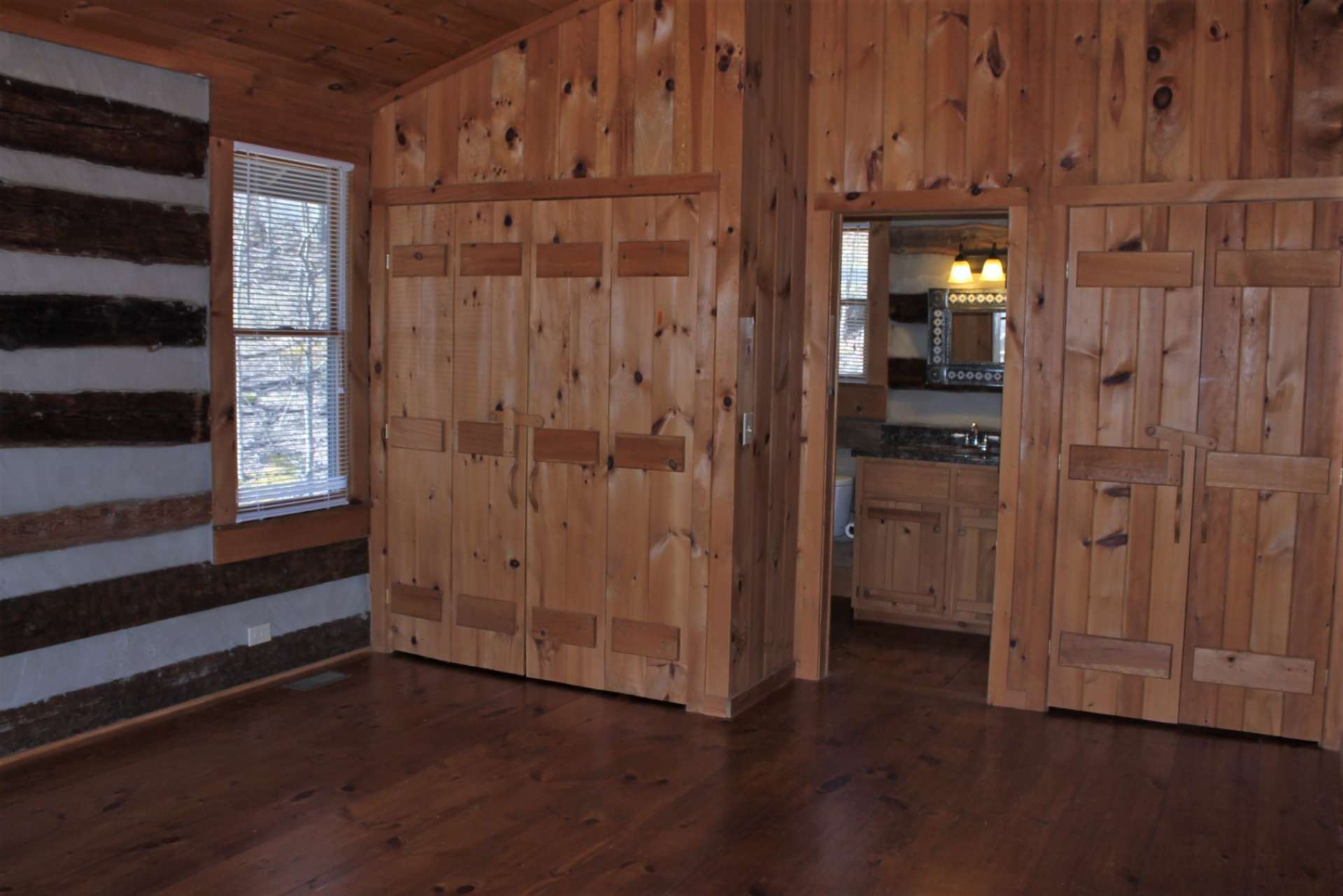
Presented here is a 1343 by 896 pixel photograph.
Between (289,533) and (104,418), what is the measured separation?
103cm

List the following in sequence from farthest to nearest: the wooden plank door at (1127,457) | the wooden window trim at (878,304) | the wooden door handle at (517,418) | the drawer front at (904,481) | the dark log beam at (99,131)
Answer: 1. the wooden window trim at (878,304)
2. the drawer front at (904,481)
3. the wooden door handle at (517,418)
4. the wooden plank door at (1127,457)
5. the dark log beam at (99,131)

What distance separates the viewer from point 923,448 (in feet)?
21.7

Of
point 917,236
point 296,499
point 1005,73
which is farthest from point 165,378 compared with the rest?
point 917,236

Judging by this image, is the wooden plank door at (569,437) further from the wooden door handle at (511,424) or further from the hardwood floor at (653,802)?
the hardwood floor at (653,802)

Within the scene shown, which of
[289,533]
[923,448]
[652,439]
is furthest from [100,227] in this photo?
[923,448]

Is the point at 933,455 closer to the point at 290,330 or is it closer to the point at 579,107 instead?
the point at 579,107

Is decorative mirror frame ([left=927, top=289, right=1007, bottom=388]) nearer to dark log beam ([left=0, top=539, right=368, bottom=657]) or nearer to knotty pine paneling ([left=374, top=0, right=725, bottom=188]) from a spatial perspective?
knotty pine paneling ([left=374, top=0, right=725, bottom=188])

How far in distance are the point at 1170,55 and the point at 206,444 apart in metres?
4.07

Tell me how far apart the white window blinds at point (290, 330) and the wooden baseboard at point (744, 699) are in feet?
6.54

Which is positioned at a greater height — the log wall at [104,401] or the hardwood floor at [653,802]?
the log wall at [104,401]

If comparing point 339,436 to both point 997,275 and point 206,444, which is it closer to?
point 206,444

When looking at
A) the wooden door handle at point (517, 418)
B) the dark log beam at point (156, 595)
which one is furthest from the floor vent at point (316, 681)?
the wooden door handle at point (517, 418)

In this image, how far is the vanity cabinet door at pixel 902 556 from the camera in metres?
6.20

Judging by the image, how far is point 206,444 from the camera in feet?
15.5
